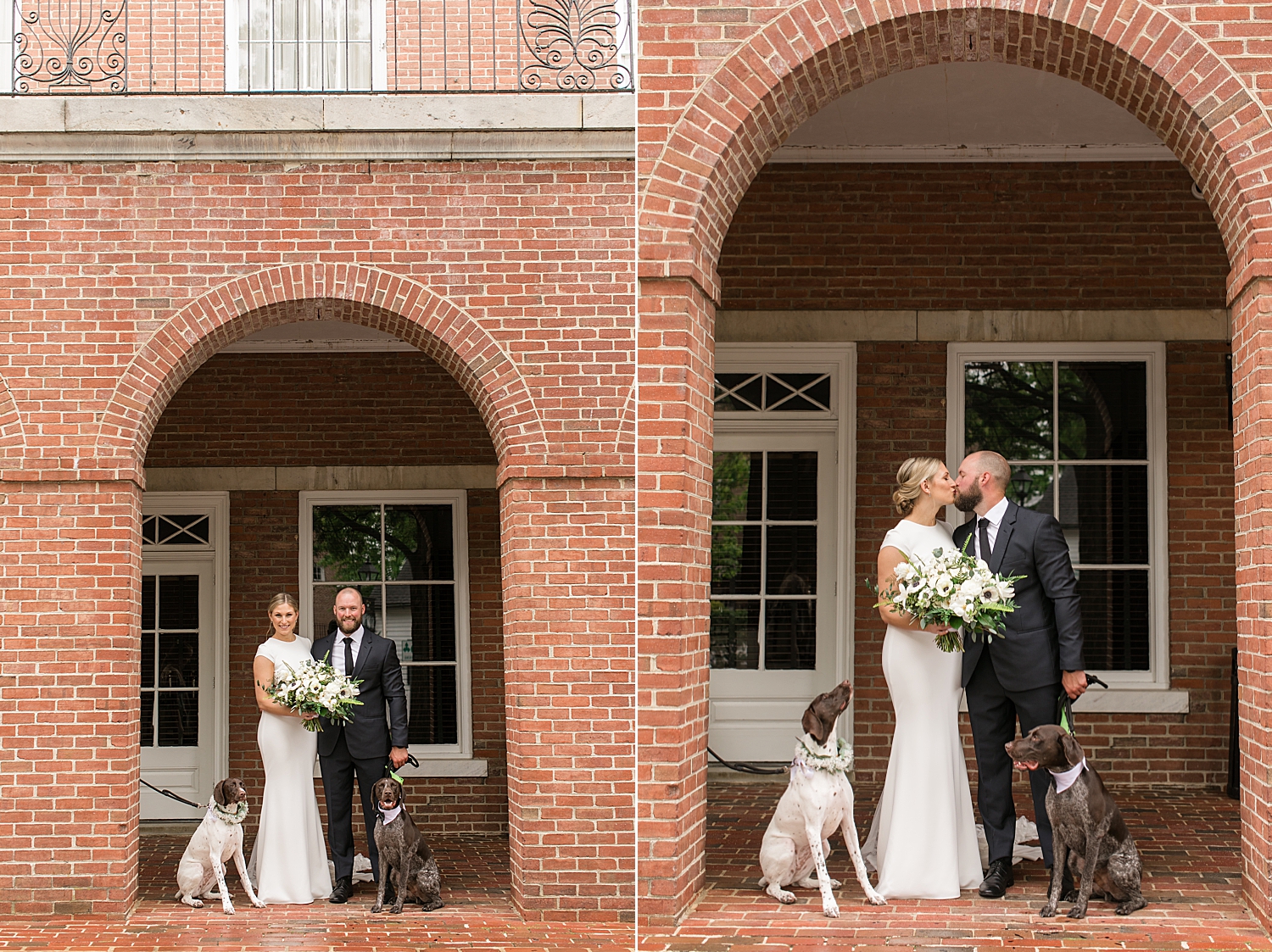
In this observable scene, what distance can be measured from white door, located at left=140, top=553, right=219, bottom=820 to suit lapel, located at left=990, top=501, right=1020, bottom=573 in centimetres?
742

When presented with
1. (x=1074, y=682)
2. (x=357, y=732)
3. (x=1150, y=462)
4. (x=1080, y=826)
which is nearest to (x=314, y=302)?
(x=357, y=732)

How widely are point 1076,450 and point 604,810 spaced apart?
4987 millimetres

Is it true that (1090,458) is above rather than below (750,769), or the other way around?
above

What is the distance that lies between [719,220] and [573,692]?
9.97ft

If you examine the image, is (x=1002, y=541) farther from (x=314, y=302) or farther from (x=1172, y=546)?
(x=314, y=302)

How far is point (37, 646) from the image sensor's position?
8.20 meters

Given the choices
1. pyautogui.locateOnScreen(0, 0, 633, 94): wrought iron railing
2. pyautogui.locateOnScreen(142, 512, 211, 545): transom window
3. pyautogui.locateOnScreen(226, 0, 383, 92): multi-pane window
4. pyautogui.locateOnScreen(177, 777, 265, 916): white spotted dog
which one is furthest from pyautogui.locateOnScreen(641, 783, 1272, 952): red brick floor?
pyautogui.locateOnScreen(226, 0, 383, 92): multi-pane window

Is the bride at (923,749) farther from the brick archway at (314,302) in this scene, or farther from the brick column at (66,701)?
the brick column at (66,701)

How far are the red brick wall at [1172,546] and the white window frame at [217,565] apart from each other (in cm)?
565

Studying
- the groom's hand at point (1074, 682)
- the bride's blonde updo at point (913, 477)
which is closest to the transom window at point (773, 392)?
the bride's blonde updo at point (913, 477)

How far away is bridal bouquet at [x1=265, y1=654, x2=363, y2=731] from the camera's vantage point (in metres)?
8.45

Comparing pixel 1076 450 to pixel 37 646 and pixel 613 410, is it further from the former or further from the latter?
pixel 37 646

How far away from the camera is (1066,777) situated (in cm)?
680

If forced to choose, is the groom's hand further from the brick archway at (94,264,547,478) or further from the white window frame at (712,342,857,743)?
the brick archway at (94,264,547,478)
